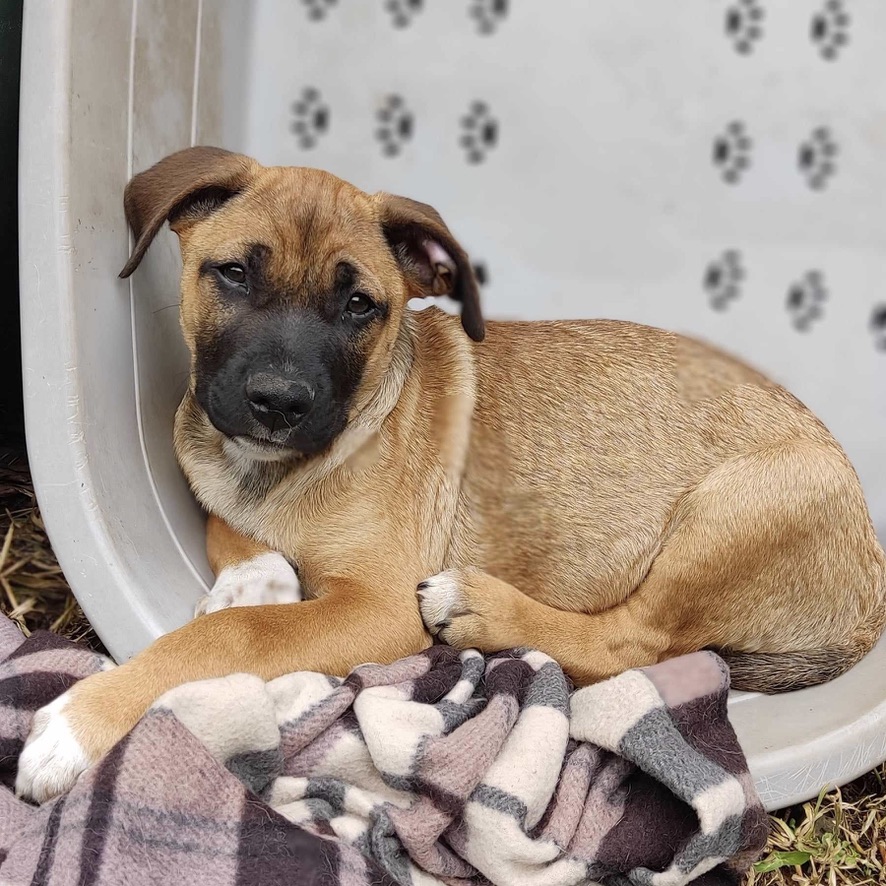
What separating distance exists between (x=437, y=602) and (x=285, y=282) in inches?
44.8

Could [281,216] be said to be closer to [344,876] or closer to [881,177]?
[344,876]

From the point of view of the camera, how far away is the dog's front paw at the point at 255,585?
2.89m

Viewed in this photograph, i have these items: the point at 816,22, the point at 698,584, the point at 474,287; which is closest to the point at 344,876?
the point at 698,584

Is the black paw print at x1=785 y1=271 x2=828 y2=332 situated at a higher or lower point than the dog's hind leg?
higher

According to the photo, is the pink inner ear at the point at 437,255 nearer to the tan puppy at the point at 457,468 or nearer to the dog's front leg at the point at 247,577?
the tan puppy at the point at 457,468

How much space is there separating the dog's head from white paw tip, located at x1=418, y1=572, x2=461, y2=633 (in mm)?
595

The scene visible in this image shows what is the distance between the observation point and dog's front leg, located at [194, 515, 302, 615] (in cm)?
289

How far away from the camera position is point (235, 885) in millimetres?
1884

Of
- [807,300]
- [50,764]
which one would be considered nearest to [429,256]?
[807,300]

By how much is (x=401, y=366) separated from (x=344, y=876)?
1.72 metres

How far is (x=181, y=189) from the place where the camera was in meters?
2.75

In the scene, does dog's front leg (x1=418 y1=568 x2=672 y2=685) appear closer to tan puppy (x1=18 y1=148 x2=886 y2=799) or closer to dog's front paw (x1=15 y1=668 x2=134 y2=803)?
tan puppy (x1=18 y1=148 x2=886 y2=799)

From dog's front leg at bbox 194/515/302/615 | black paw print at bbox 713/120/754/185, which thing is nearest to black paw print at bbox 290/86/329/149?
black paw print at bbox 713/120/754/185

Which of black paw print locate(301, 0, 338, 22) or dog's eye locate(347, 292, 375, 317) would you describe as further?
black paw print locate(301, 0, 338, 22)
